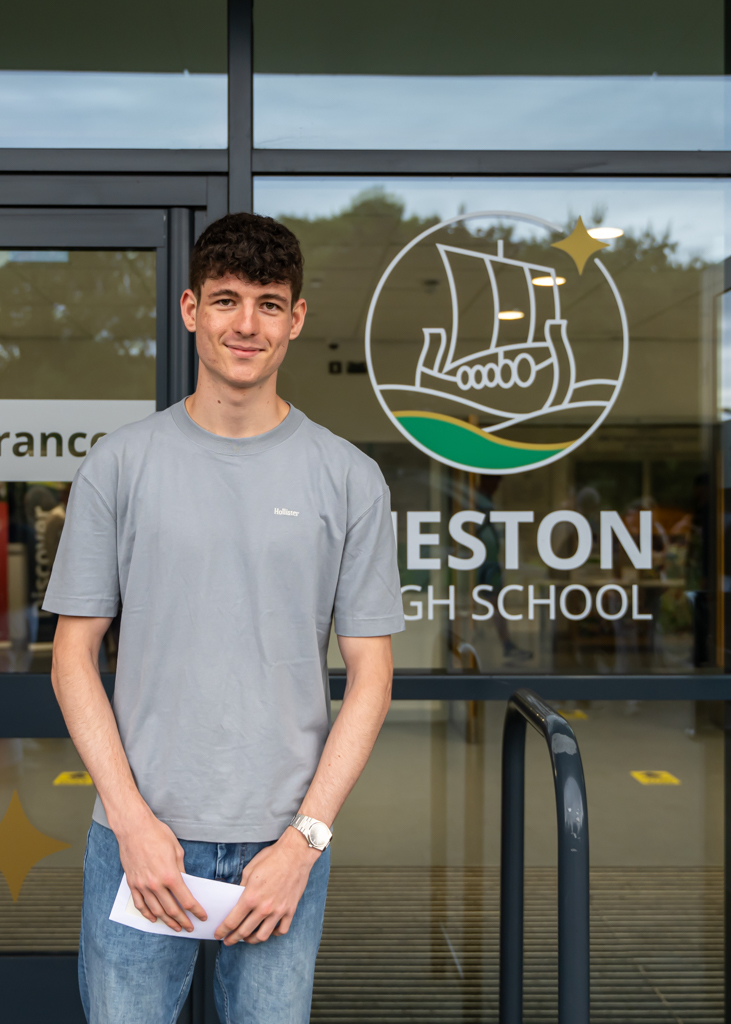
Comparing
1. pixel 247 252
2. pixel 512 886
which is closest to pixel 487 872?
pixel 512 886

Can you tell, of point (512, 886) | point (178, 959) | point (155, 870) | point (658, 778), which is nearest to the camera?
point (155, 870)

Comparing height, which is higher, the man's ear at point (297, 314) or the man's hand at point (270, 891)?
the man's ear at point (297, 314)

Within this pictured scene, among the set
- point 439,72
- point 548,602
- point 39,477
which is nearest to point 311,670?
point 548,602

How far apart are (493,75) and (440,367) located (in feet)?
2.99

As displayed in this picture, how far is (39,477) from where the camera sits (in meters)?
2.39

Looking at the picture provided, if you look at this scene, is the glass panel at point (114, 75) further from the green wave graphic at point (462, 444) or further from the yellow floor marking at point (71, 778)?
the yellow floor marking at point (71, 778)

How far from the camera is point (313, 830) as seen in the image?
1.35 meters

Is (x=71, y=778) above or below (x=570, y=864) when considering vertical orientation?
below

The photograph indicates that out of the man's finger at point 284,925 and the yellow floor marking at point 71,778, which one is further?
the yellow floor marking at point 71,778

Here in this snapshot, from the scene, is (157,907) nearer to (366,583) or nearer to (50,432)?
(366,583)

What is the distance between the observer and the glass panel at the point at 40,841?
7.79 ft

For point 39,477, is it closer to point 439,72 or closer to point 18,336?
point 18,336

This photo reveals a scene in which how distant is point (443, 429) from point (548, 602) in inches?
22.8

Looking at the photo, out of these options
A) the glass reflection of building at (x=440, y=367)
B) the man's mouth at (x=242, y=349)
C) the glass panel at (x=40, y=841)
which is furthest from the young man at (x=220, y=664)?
the glass panel at (x=40, y=841)
